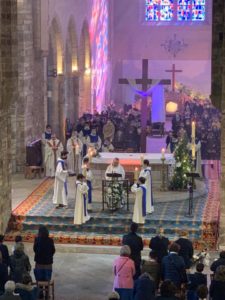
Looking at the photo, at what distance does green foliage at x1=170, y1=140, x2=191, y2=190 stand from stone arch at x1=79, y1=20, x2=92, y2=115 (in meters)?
14.0

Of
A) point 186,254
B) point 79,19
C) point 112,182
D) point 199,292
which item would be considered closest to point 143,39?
point 79,19

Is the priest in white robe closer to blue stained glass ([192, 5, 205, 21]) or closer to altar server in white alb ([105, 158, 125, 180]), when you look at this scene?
altar server in white alb ([105, 158, 125, 180])

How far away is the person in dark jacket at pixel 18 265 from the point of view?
13516 millimetres

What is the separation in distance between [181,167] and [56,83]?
32.3ft

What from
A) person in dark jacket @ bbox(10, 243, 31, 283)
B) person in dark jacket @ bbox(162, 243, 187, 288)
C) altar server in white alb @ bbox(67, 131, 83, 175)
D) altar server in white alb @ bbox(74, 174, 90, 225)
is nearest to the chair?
person in dark jacket @ bbox(10, 243, 31, 283)

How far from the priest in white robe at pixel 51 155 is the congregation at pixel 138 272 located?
1015cm

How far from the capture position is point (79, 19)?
3459 centimetres

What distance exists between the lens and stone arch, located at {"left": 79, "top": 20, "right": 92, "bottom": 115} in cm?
3603

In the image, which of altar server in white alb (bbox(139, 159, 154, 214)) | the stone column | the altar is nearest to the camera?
the stone column

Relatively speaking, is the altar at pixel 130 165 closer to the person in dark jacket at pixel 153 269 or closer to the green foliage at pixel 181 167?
the green foliage at pixel 181 167

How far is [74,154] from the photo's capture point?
1003 inches

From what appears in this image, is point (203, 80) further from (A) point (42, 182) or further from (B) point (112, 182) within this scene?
(B) point (112, 182)

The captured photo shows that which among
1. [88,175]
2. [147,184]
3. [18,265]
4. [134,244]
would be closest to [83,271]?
[134,244]

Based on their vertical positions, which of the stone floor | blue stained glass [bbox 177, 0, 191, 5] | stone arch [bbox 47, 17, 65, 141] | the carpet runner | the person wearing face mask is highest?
blue stained glass [bbox 177, 0, 191, 5]
